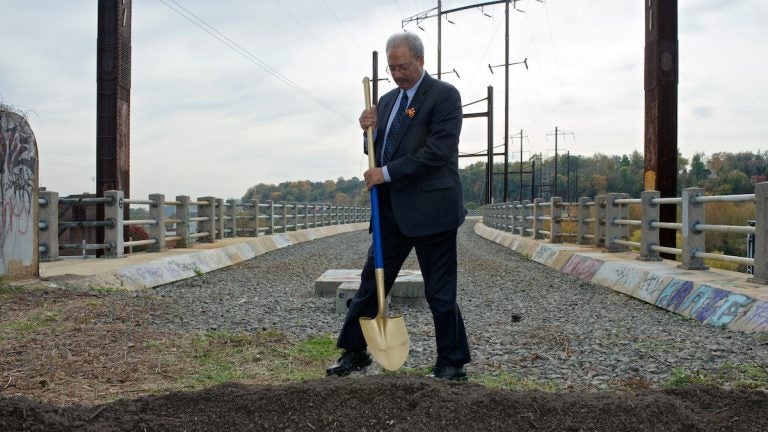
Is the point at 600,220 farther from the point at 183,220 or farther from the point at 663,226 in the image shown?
the point at 183,220

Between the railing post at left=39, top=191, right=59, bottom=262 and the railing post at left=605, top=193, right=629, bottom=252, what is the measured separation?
26.4ft

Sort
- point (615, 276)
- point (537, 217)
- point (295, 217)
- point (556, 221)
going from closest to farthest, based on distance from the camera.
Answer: point (615, 276) < point (556, 221) < point (537, 217) < point (295, 217)

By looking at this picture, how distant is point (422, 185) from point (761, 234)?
400 centimetres

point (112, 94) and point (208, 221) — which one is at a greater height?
point (112, 94)

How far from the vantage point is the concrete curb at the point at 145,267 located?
7.04 m

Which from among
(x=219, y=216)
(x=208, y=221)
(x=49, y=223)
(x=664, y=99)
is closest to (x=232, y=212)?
(x=219, y=216)

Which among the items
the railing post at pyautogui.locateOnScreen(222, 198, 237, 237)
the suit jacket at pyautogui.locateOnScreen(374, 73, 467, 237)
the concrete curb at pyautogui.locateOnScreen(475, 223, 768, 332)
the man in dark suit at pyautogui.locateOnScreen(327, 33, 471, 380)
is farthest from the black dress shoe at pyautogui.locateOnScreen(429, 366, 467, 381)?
the railing post at pyautogui.locateOnScreen(222, 198, 237, 237)

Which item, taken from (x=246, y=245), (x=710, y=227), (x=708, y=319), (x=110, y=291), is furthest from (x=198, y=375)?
(x=246, y=245)

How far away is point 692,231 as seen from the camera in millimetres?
7000

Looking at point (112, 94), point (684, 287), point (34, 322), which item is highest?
point (112, 94)

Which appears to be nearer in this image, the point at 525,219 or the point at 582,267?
the point at 582,267

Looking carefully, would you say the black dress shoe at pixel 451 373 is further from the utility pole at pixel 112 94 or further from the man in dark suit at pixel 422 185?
the utility pole at pixel 112 94

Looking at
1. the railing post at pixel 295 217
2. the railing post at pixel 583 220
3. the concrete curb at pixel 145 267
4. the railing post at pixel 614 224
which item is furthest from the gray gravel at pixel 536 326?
the railing post at pixel 295 217

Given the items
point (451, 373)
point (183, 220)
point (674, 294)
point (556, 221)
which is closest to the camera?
point (451, 373)
